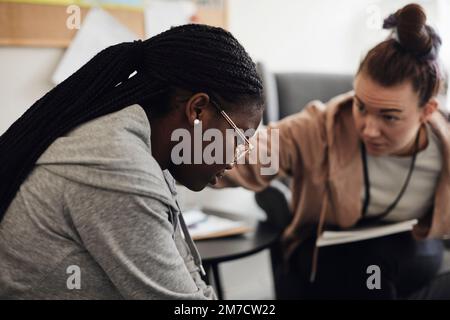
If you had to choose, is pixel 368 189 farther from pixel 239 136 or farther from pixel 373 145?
pixel 239 136

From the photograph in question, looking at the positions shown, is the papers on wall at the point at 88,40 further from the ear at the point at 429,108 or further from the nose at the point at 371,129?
the ear at the point at 429,108

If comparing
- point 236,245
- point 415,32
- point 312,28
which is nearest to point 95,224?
point 236,245

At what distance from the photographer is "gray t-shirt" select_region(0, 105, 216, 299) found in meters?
0.59

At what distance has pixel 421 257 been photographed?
1.33 m

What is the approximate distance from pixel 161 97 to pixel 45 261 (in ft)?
0.89

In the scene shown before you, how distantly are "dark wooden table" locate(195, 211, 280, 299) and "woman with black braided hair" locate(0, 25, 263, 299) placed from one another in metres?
0.56

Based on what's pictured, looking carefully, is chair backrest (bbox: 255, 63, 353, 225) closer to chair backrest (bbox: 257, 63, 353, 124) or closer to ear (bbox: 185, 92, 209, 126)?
chair backrest (bbox: 257, 63, 353, 124)

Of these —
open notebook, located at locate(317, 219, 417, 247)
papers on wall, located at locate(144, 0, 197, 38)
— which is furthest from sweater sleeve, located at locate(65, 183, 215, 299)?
papers on wall, located at locate(144, 0, 197, 38)

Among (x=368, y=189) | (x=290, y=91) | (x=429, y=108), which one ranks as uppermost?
(x=290, y=91)

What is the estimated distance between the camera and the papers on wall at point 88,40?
58.2 inches

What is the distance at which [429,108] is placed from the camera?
123 cm

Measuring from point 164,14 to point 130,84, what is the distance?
1.09m

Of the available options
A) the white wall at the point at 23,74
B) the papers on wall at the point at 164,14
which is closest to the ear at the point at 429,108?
the papers on wall at the point at 164,14
